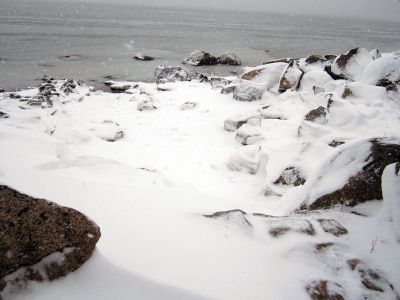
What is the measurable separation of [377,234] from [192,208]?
1964 millimetres

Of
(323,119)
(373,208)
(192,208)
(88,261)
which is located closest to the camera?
(88,261)

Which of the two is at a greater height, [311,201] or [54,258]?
[54,258]

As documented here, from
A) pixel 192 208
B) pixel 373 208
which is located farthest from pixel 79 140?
pixel 373 208

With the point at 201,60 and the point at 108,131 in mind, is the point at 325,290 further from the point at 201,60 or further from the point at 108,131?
the point at 201,60

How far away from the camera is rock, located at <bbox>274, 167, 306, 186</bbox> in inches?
214

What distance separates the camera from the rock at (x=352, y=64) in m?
10.4

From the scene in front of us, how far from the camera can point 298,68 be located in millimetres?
11430

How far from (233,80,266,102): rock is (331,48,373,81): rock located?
2666mm

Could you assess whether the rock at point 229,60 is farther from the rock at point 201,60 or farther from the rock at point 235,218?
the rock at point 235,218

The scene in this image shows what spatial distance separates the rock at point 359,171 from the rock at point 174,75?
1290cm

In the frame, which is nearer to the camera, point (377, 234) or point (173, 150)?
point (377, 234)

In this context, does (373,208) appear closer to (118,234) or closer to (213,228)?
(213,228)

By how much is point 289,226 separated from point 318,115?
578cm

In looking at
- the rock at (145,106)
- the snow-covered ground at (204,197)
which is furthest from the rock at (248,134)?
the rock at (145,106)
